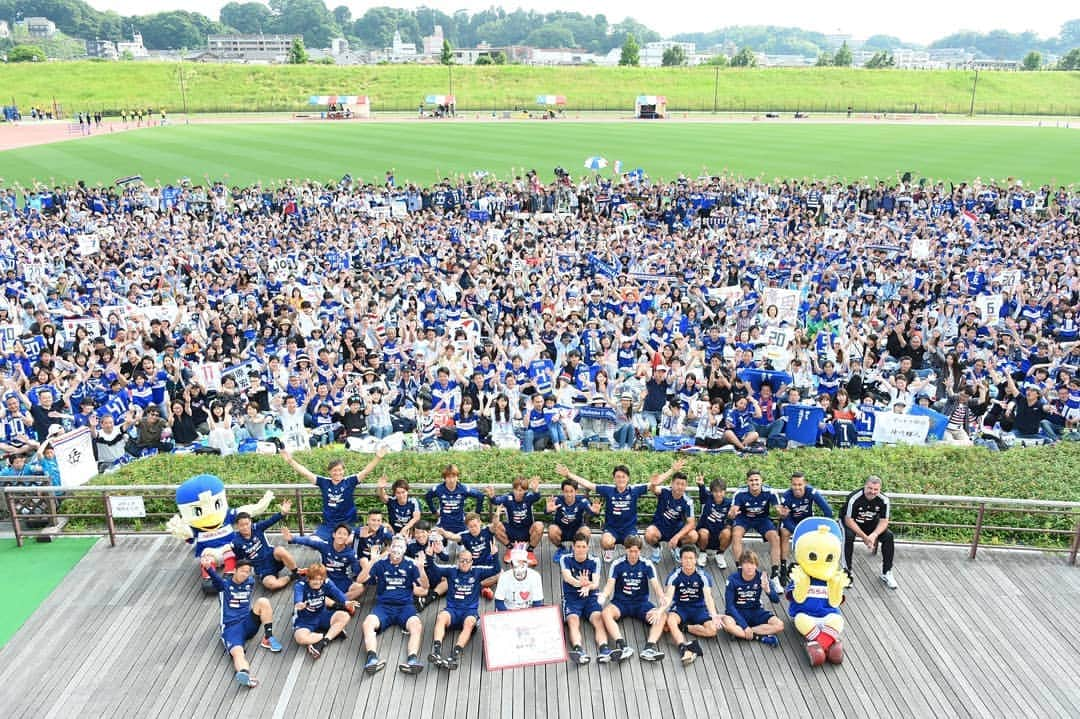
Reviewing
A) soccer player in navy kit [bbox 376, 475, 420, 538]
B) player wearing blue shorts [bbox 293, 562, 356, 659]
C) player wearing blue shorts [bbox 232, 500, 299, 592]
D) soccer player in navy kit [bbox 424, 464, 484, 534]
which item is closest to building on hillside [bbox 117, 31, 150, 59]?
player wearing blue shorts [bbox 232, 500, 299, 592]

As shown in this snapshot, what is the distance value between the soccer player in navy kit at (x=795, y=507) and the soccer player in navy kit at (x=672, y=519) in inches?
47.6

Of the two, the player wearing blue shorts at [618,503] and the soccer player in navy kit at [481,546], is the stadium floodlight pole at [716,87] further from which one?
the soccer player in navy kit at [481,546]

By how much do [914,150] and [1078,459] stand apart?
5213 centimetres

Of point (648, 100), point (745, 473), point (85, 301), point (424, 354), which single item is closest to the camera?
point (745, 473)

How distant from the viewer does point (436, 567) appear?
9727 mm

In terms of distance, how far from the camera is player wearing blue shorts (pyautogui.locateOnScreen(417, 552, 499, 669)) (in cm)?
884

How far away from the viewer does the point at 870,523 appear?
34.0 feet

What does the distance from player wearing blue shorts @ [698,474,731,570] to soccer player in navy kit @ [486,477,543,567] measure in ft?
7.50

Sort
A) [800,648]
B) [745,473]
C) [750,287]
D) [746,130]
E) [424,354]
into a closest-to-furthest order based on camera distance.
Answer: [800,648] → [745,473] → [424,354] → [750,287] → [746,130]

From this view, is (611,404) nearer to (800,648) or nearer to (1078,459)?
(800,648)

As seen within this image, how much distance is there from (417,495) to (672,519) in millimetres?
3918

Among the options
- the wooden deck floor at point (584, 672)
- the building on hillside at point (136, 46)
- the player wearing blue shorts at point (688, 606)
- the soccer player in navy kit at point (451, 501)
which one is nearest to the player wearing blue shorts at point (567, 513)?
the wooden deck floor at point (584, 672)

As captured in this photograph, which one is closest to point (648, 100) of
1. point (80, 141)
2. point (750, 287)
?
point (80, 141)

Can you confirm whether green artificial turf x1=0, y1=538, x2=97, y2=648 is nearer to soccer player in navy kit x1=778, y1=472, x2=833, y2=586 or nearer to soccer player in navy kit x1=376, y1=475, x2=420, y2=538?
soccer player in navy kit x1=376, y1=475, x2=420, y2=538
